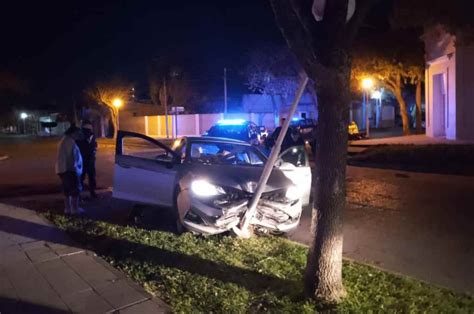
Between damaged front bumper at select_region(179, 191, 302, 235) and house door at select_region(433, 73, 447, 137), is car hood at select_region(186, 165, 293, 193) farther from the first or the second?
house door at select_region(433, 73, 447, 137)

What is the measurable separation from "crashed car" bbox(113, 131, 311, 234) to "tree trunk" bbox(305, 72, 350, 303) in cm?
226

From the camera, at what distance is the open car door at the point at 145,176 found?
28.1ft

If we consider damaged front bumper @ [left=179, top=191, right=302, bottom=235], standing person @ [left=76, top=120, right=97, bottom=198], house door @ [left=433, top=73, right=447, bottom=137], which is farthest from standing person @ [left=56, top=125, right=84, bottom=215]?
house door @ [left=433, top=73, right=447, bottom=137]

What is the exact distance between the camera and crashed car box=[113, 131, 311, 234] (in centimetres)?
744

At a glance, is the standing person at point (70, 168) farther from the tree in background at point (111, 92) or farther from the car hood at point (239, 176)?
the tree in background at point (111, 92)

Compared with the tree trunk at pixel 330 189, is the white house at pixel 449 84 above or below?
above

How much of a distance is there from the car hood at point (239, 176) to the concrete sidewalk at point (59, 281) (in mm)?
1858

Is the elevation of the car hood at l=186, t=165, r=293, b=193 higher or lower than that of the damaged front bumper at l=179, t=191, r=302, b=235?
higher

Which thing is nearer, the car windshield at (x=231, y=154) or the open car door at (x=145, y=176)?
the open car door at (x=145, y=176)

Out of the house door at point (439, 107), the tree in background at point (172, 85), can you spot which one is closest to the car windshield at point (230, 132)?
the house door at point (439, 107)

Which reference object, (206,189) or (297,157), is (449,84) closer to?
(297,157)

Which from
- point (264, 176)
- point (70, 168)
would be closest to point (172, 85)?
point (70, 168)

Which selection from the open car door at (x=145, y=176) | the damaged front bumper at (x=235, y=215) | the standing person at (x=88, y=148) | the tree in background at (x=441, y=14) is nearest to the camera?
the damaged front bumper at (x=235, y=215)

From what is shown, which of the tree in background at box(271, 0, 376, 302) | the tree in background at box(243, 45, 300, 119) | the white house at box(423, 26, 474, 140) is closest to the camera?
the tree in background at box(271, 0, 376, 302)
